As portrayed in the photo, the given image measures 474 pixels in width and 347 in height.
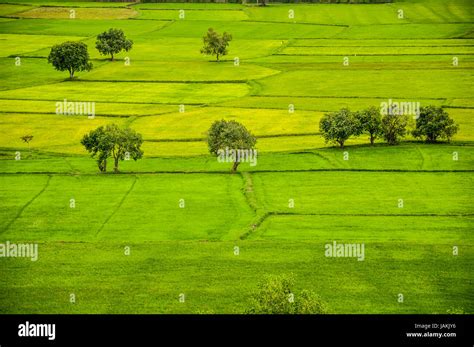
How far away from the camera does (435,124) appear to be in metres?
70.7

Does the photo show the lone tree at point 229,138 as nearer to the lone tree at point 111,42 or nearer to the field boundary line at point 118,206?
the field boundary line at point 118,206

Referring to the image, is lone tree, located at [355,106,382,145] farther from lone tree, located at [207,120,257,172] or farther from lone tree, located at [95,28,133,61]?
lone tree, located at [95,28,133,61]

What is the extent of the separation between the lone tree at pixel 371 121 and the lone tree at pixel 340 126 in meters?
0.40

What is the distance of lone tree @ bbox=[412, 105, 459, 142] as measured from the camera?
2773 inches

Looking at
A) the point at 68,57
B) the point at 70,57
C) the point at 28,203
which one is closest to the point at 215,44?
the point at 70,57

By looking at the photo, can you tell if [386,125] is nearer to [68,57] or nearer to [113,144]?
[113,144]

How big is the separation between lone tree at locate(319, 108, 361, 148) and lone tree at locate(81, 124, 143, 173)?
14.3 meters

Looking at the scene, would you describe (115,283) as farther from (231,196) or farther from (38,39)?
(38,39)

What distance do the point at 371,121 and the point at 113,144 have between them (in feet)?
63.6

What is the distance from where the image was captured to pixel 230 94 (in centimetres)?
9438

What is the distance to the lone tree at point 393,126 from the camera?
71.0 m

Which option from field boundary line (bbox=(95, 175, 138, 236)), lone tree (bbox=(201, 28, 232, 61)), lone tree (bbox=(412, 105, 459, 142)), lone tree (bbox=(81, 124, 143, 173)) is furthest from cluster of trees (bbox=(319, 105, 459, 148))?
lone tree (bbox=(201, 28, 232, 61))

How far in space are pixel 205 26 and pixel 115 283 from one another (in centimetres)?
9626
